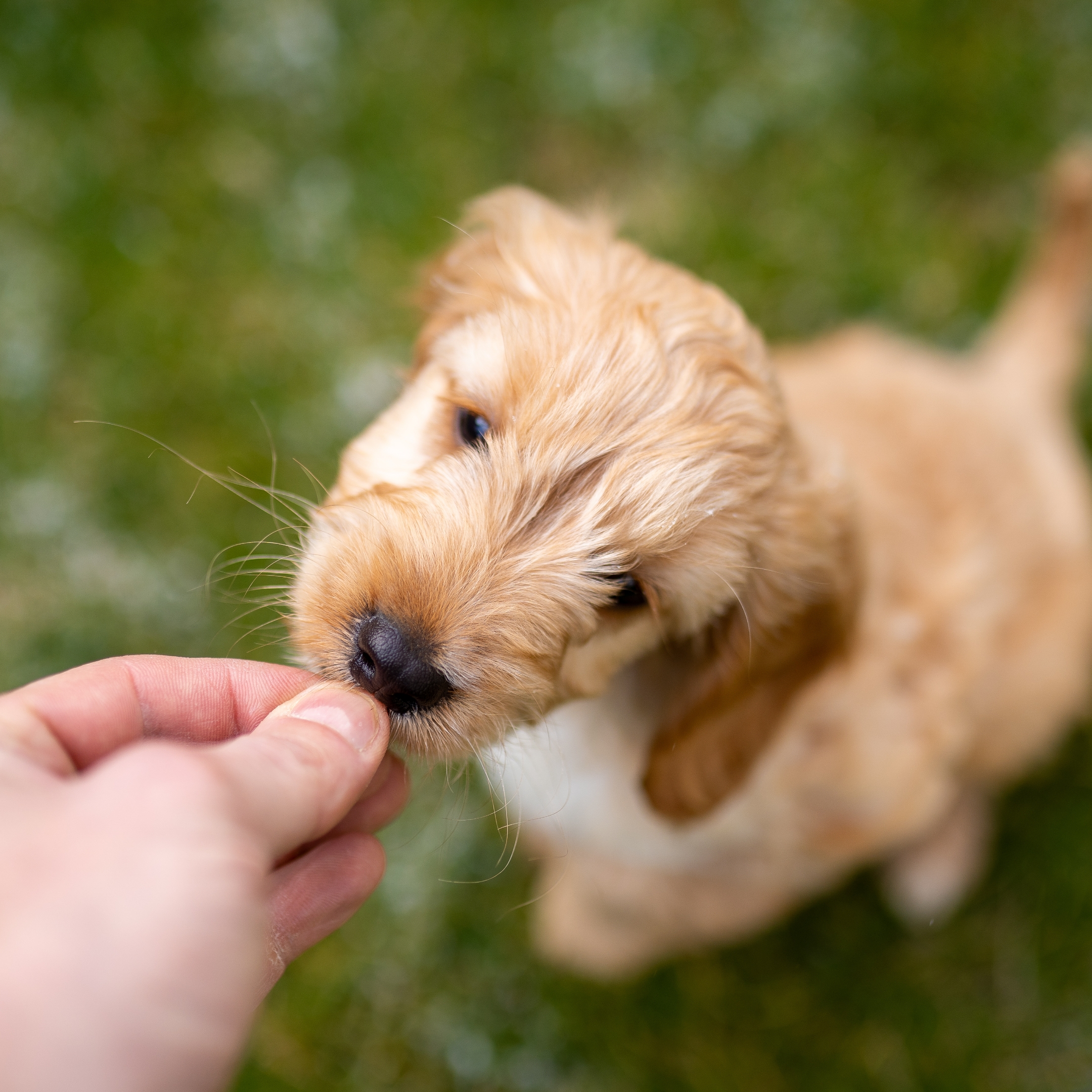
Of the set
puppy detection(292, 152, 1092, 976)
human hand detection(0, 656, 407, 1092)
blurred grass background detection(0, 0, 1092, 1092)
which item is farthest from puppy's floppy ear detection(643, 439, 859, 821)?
blurred grass background detection(0, 0, 1092, 1092)

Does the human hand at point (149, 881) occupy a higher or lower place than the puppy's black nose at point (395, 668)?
lower

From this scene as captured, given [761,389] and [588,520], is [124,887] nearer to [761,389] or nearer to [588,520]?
[588,520]

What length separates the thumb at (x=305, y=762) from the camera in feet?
3.43

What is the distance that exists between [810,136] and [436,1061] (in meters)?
3.63

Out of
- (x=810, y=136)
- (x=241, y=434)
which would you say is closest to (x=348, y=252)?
(x=241, y=434)

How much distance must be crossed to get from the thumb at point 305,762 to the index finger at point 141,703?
14cm

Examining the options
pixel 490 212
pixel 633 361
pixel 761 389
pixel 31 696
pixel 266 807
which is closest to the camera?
pixel 266 807

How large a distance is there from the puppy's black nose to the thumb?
0.10ft

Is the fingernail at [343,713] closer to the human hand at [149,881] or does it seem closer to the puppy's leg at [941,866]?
the human hand at [149,881]

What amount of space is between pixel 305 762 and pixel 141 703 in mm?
452

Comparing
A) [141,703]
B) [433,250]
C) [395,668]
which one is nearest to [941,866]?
[395,668]

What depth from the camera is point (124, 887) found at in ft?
2.96

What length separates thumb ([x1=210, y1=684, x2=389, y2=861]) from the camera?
1.05 metres

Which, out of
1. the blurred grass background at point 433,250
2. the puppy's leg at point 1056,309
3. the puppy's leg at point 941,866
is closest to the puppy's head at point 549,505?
the blurred grass background at point 433,250
